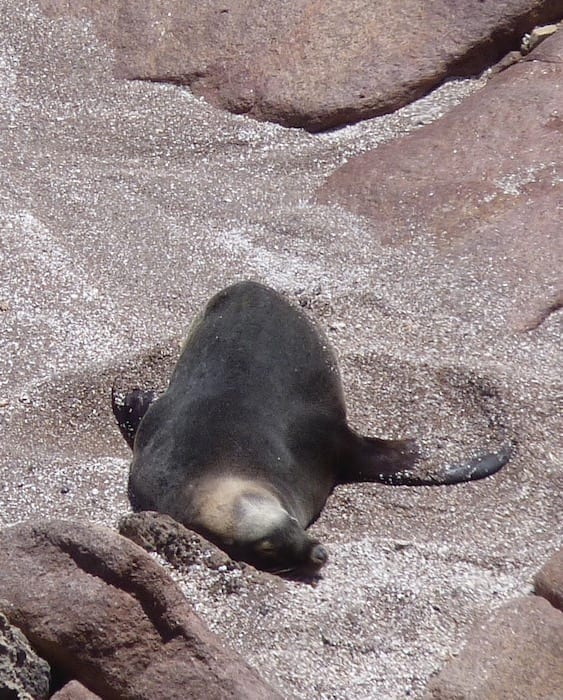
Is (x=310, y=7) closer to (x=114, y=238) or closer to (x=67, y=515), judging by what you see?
(x=114, y=238)

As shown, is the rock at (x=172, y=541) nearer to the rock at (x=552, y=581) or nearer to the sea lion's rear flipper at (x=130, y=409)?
the sea lion's rear flipper at (x=130, y=409)

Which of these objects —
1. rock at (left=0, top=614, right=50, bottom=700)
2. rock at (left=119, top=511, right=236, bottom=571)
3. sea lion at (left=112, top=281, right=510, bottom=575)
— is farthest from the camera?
sea lion at (left=112, top=281, right=510, bottom=575)

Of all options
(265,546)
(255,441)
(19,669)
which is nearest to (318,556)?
(265,546)

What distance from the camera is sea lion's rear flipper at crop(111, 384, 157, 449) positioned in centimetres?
444

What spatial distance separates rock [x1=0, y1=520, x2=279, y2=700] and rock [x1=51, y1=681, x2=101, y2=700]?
0.06ft

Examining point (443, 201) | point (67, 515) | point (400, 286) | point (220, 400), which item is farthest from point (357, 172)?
point (67, 515)

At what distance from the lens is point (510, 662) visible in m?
3.25

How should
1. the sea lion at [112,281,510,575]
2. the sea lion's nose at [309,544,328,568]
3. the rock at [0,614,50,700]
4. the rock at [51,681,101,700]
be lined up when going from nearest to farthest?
the rock at [0,614,50,700] → the rock at [51,681,101,700] → the sea lion's nose at [309,544,328,568] → the sea lion at [112,281,510,575]

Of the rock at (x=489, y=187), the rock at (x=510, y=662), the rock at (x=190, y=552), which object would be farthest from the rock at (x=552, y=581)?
the rock at (x=489, y=187)

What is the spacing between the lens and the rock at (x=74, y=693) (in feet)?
10.00

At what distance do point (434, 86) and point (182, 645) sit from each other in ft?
12.5

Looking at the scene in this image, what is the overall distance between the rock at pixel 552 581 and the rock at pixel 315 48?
298 centimetres

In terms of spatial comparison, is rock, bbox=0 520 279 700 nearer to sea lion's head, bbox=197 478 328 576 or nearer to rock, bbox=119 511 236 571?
rock, bbox=119 511 236 571

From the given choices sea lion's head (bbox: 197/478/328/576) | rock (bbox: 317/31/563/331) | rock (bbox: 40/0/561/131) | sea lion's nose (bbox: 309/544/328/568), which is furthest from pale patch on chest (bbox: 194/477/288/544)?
rock (bbox: 40/0/561/131)
